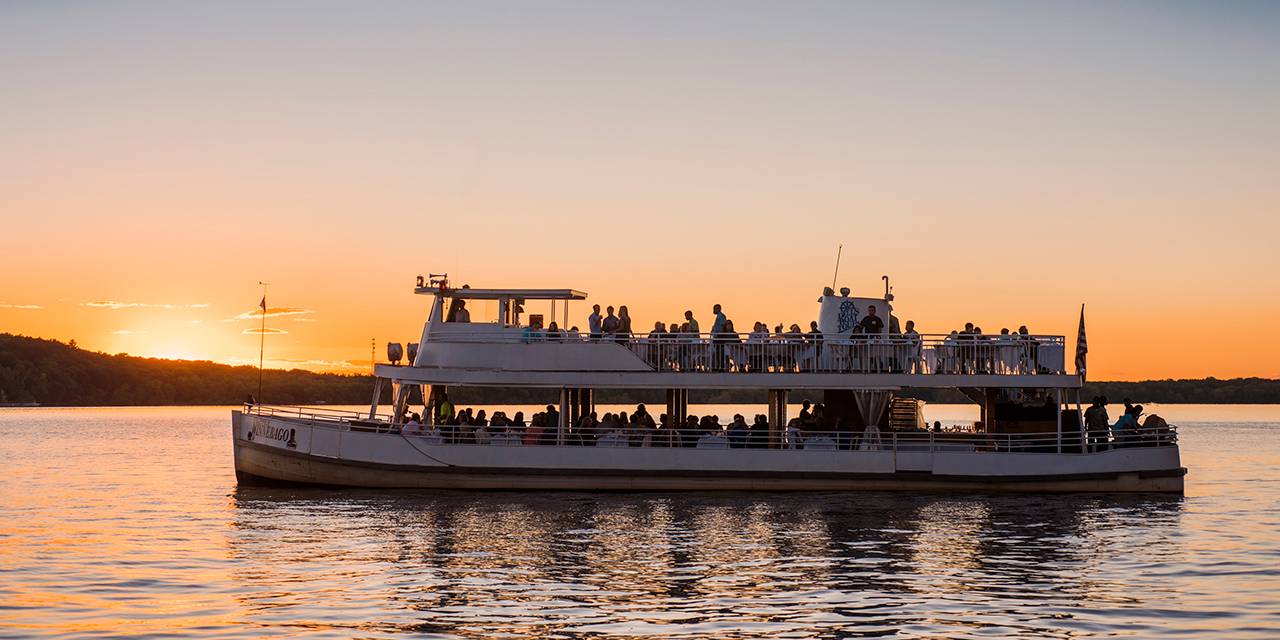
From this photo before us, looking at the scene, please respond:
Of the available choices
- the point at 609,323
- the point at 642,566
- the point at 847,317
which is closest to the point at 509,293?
the point at 609,323

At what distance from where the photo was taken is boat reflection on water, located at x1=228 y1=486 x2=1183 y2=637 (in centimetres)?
1269

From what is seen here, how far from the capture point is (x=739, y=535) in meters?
18.6

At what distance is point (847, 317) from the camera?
24.8 meters

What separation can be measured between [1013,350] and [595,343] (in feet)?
30.1

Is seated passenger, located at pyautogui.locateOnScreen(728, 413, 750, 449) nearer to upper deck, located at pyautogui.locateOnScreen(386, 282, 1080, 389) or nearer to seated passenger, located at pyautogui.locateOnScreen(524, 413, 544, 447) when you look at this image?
upper deck, located at pyautogui.locateOnScreen(386, 282, 1080, 389)

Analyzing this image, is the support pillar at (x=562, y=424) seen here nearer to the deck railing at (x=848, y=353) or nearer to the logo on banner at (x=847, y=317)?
the deck railing at (x=848, y=353)

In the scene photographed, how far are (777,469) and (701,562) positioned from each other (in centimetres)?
770

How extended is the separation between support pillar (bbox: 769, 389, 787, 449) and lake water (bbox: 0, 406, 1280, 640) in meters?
1.27

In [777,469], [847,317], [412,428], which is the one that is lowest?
[777,469]

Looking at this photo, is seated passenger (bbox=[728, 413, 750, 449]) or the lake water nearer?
the lake water

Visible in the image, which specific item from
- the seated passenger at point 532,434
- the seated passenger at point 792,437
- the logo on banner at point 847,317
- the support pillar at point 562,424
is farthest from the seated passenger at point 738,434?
the seated passenger at point 532,434

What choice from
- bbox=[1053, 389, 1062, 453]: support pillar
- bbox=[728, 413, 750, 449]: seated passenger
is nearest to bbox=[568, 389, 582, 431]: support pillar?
bbox=[728, 413, 750, 449]: seated passenger

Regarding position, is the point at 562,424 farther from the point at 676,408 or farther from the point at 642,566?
the point at 642,566

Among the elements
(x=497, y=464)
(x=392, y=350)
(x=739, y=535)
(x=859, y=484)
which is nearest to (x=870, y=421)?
(x=859, y=484)
